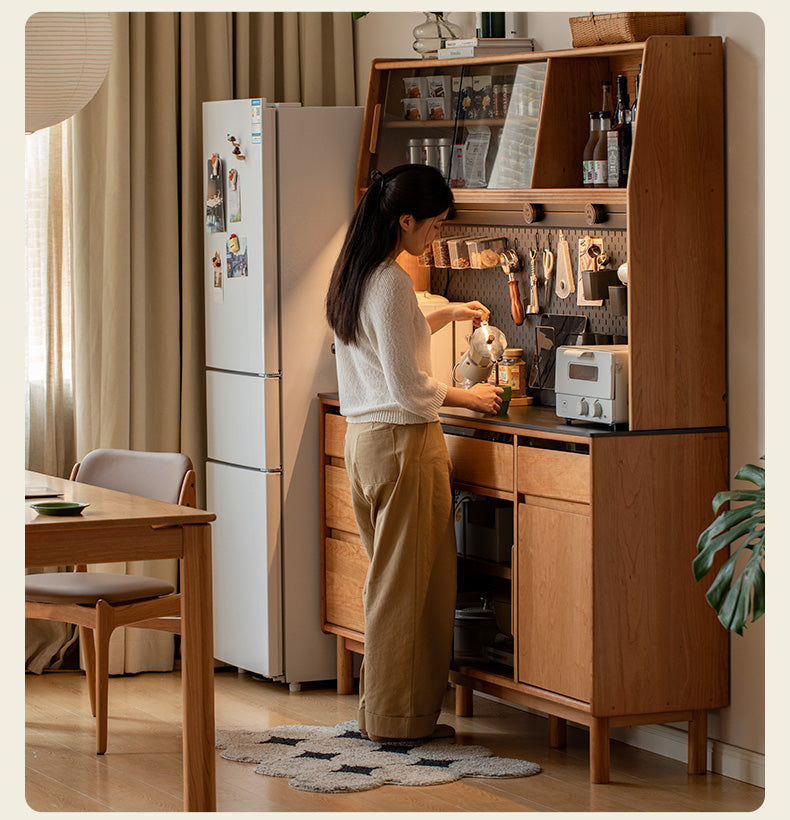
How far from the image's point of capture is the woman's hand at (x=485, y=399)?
4043 millimetres

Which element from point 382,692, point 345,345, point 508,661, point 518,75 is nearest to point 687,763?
point 508,661

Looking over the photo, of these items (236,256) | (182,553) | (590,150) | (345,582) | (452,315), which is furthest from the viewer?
(236,256)

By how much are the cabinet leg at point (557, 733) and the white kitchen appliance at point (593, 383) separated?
89 cm

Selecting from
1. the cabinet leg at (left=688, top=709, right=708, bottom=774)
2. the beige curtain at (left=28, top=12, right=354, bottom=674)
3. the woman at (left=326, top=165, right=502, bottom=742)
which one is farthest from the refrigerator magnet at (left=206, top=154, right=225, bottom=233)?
the cabinet leg at (left=688, top=709, right=708, bottom=774)

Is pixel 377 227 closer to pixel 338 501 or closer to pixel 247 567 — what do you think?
pixel 338 501

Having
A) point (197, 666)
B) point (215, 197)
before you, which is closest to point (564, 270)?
point (215, 197)

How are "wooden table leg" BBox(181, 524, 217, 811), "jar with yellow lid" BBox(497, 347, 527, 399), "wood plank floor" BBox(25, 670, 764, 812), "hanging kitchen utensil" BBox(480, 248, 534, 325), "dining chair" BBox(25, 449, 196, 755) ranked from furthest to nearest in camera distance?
"hanging kitchen utensil" BBox(480, 248, 534, 325)
"jar with yellow lid" BBox(497, 347, 527, 399)
"dining chair" BBox(25, 449, 196, 755)
"wood plank floor" BBox(25, 670, 764, 812)
"wooden table leg" BBox(181, 524, 217, 811)

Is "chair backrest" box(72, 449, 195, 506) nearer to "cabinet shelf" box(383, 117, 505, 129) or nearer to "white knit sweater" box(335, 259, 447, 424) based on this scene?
"white knit sweater" box(335, 259, 447, 424)

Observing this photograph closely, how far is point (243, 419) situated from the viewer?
189 inches

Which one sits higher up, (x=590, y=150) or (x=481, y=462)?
(x=590, y=150)

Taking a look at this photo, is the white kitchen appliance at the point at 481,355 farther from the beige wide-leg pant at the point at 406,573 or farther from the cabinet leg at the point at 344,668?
the cabinet leg at the point at 344,668

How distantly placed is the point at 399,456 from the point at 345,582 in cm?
81

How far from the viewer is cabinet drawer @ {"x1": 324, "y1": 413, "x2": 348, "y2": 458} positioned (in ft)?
15.1

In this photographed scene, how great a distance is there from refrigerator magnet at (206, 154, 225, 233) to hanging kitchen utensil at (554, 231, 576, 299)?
118 cm
